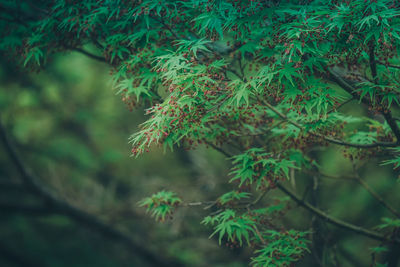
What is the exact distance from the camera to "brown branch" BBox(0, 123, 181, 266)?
569cm

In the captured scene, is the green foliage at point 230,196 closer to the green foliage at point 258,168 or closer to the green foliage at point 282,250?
the green foliage at point 258,168

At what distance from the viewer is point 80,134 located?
8656 millimetres

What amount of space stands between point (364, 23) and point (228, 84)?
3.41 feet

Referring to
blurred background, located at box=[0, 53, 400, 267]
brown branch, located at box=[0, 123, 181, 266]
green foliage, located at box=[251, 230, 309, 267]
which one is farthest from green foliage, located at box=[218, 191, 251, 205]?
brown branch, located at box=[0, 123, 181, 266]

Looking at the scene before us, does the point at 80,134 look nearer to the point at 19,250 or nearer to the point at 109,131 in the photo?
the point at 109,131

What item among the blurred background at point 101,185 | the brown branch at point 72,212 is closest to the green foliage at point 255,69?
the blurred background at point 101,185

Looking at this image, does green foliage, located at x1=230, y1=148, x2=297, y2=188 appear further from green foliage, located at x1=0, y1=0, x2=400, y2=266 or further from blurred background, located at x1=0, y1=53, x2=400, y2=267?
blurred background, located at x1=0, y1=53, x2=400, y2=267

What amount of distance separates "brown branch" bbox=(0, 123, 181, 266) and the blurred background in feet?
0.07

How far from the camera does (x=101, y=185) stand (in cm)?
755

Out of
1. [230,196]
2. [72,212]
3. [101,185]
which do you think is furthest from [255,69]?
[101,185]

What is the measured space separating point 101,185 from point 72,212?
1.25 meters

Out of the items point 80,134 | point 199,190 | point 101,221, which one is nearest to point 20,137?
point 80,134

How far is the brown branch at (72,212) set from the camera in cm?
569

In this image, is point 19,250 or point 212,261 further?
point 19,250
